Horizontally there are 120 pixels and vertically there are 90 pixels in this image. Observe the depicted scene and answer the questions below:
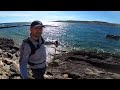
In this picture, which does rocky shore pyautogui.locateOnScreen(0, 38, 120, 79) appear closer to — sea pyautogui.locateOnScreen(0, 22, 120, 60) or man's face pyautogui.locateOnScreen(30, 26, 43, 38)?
sea pyautogui.locateOnScreen(0, 22, 120, 60)

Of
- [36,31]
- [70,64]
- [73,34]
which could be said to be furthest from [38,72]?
[70,64]

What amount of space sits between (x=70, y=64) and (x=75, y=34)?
4.09 ft

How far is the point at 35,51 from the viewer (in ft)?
14.6

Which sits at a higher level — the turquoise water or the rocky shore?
the turquoise water

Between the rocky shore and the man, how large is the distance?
588 millimetres

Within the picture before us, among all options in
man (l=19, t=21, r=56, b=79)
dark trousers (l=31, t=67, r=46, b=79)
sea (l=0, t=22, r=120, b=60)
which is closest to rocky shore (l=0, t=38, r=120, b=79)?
sea (l=0, t=22, r=120, b=60)

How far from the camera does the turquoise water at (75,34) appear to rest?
5566mm

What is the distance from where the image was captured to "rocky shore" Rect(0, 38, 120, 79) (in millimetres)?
5988

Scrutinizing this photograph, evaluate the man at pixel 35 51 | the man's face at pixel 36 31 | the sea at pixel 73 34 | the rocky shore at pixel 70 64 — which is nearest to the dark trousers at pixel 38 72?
the man at pixel 35 51
